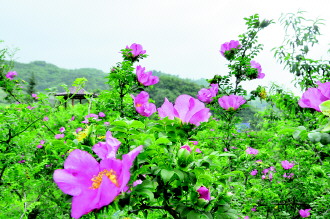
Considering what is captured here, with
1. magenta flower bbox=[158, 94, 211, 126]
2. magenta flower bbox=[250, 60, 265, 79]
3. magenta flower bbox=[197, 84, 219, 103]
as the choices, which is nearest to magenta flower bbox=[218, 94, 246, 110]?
magenta flower bbox=[197, 84, 219, 103]

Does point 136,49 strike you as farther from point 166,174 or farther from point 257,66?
point 166,174

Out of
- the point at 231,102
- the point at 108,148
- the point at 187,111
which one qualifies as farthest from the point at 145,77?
the point at 108,148

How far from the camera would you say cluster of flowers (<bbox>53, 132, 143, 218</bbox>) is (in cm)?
56

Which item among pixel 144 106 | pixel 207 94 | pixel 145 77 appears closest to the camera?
pixel 144 106

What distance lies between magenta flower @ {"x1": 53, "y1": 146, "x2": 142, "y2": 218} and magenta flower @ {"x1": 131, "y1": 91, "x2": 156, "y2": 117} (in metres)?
0.97

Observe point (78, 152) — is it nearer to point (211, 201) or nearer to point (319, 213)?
point (211, 201)

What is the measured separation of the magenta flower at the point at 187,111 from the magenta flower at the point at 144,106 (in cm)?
72

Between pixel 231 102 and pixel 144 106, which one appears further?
pixel 231 102

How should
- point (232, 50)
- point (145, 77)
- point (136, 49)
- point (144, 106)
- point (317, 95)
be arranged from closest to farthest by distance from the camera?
1. point (317, 95)
2. point (144, 106)
3. point (145, 77)
4. point (136, 49)
5. point (232, 50)

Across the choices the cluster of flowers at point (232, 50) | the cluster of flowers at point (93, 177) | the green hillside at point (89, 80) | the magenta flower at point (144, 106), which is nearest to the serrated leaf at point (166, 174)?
the cluster of flowers at point (93, 177)

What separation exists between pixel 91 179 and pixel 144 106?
100cm

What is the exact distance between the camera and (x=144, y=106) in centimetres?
163

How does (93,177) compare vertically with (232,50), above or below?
below

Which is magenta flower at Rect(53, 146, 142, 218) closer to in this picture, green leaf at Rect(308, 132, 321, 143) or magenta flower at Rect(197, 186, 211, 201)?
magenta flower at Rect(197, 186, 211, 201)
